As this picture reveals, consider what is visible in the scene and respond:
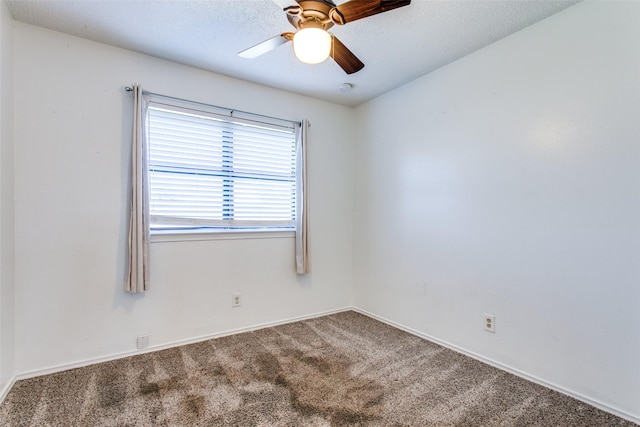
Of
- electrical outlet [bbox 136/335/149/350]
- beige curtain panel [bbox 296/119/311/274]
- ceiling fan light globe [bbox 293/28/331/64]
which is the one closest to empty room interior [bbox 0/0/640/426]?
electrical outlet [bbox 136/335/149/350]

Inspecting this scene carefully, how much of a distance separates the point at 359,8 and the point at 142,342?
2792 millimetres

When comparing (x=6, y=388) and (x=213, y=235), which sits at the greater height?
(x=213, y=235)

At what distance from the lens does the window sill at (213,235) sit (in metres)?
2.67

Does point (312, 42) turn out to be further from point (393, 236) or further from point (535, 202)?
point (393, 236)

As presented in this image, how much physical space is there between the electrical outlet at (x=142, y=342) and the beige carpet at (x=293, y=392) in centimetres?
10

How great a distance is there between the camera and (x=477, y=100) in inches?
99.6

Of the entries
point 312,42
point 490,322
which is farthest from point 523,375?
point 312,42

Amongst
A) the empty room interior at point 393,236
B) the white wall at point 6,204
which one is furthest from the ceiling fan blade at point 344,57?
the white wall at point 6,204

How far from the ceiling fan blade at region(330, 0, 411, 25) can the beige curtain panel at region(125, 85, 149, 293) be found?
1.74m

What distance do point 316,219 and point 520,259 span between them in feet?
6.46

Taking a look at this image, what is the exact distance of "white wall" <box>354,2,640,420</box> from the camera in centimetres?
181

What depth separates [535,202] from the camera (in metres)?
2.17

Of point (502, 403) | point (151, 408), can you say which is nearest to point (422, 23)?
point (502, 403)

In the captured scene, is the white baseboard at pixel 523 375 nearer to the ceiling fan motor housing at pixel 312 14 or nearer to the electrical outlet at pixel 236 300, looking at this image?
the electrical outlet at pixel 236 300
